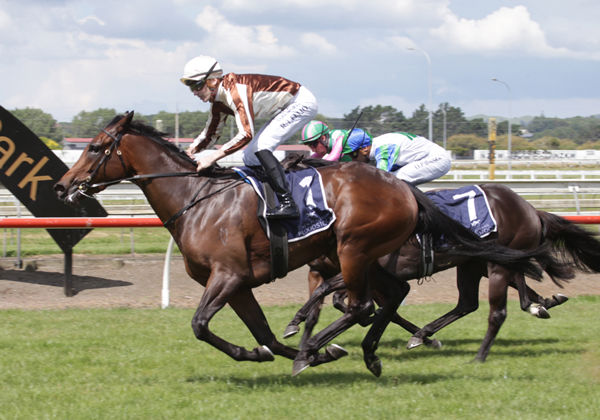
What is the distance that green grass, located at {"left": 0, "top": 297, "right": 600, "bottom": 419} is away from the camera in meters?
4.13

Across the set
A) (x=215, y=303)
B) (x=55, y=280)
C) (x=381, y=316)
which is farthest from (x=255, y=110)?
(x=55, y=280)

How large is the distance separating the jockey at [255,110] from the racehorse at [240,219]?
212mm

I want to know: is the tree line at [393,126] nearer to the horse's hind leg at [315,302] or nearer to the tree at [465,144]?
the tree at [465,144]

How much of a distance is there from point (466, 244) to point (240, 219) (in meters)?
1.84

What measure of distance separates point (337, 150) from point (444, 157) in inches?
40.8

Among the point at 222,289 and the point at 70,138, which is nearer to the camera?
the point at 222,289

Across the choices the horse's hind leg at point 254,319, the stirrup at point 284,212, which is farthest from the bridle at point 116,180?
the horse's hind leg at point 254,319

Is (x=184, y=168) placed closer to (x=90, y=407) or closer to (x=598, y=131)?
(x=90, y=407)

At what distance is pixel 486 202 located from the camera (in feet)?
19.5

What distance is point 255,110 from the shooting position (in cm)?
510

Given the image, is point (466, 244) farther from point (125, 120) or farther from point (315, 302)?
point (125, 120)

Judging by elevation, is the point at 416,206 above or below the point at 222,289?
above

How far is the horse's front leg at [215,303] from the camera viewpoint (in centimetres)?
460

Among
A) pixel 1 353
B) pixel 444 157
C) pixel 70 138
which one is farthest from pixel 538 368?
pixel 70 138
